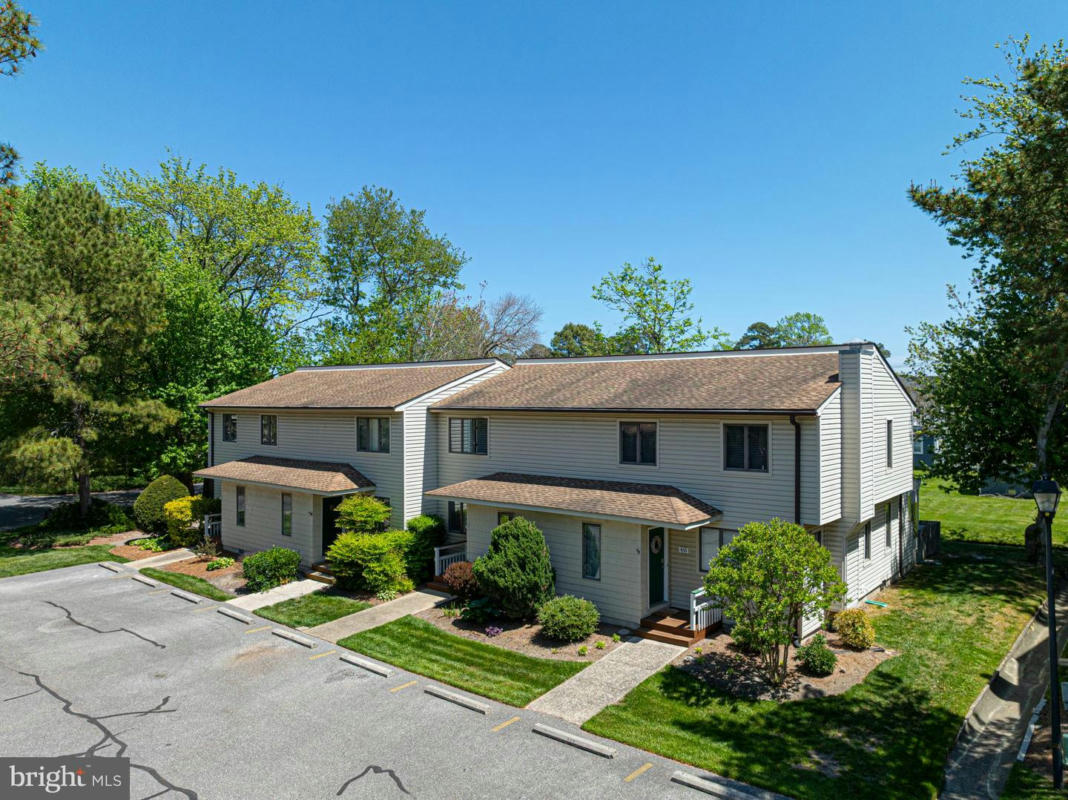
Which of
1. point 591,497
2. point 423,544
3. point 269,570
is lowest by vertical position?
point 269,570

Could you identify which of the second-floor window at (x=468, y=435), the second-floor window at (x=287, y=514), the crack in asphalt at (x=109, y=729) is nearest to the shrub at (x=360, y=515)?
the second-floor window at (x=287, y=514)

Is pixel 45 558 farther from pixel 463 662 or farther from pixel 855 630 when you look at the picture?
→ pixel 855 630

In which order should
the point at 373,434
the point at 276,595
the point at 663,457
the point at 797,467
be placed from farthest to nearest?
the point at 373,434, the point at 276,595, the point at 663,457, the point at 797,467

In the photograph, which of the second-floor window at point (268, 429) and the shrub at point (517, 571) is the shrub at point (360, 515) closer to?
the shrub at point (517, 571)

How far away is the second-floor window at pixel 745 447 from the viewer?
643 inches

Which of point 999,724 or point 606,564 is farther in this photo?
point 606,564

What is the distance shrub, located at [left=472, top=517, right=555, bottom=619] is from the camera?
1672 cm

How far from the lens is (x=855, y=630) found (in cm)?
1539

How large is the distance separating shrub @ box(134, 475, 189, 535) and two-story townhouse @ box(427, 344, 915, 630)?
16.6 meters

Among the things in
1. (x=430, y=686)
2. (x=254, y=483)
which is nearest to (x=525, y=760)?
(x=430, y=686)

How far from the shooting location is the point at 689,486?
17297 mm

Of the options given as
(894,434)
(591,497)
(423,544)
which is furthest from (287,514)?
(894,434)

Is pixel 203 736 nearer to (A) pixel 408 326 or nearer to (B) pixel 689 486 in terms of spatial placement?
(B) pixel 689 486

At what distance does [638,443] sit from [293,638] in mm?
10703
